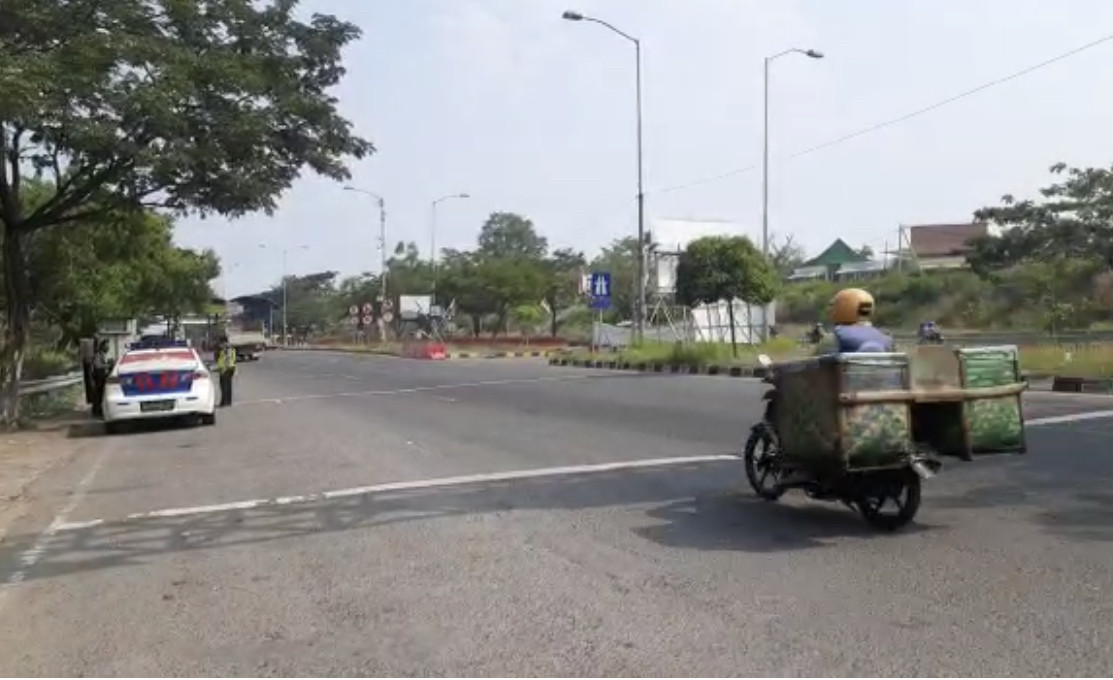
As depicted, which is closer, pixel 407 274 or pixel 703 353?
pixel 703 353

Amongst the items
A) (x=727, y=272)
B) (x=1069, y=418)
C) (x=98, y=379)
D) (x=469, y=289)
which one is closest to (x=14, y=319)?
(x=98, y=379)

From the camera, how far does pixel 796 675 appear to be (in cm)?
511

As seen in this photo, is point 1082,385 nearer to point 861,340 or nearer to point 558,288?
point 861,340

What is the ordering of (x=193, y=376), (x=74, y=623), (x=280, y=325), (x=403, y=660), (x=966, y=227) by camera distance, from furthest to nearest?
(x=280, y=325) → (x=966, y=227) → (x=193, y=376) → (x=74, y=623) → (x=403, y=660)

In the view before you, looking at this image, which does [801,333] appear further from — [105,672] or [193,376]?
[105,672]

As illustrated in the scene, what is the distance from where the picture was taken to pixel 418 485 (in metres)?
11.3

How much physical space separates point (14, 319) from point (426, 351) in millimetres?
42055

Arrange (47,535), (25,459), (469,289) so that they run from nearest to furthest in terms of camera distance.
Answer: (47,535), (25,459), (469,289)

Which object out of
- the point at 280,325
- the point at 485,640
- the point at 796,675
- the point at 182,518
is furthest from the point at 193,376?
the point at 280,325

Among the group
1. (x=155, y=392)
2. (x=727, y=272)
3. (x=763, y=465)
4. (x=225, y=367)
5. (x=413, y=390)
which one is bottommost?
(x=413, y=390)

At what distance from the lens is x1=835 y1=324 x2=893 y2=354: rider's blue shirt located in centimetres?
848

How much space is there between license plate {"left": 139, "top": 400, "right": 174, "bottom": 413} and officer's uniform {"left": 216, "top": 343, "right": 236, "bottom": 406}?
17.0 feet

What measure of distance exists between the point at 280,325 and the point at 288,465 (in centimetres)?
11912

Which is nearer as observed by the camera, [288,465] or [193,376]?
[288,465]
